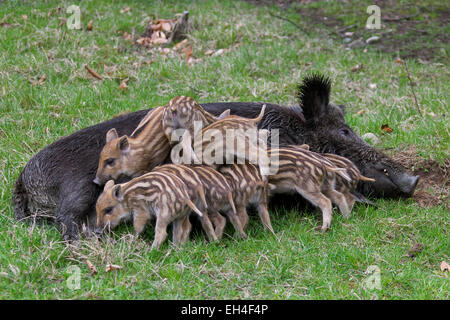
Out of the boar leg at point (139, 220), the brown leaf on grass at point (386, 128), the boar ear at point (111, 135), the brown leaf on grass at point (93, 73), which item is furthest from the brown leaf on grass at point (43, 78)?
the brown leaf on grass at point (386, 128)

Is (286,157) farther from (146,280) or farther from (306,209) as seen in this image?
(146,280)

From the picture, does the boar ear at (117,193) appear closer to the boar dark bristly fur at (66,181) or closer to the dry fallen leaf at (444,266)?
the boar dark bristly fur at (66,181)

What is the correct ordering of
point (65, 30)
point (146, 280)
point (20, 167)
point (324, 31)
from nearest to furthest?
1. point (146, 280)
2. point (20, 167)
3. point (65, 30)
4. point (324, 31)

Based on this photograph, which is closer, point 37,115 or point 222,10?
point 37,115

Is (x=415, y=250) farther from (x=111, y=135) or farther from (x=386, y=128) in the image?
(x=386, y=128)

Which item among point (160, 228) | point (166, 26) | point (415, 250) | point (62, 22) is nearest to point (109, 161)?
point (160, 228)

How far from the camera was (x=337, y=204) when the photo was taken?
4.83 meters

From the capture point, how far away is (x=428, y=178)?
563 cm

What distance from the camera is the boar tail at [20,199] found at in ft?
16.2

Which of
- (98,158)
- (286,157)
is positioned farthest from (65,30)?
(286,157)

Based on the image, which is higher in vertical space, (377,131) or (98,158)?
(98,158)

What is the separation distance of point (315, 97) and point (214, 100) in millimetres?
2042

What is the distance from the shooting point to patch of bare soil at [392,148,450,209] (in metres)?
5.22
